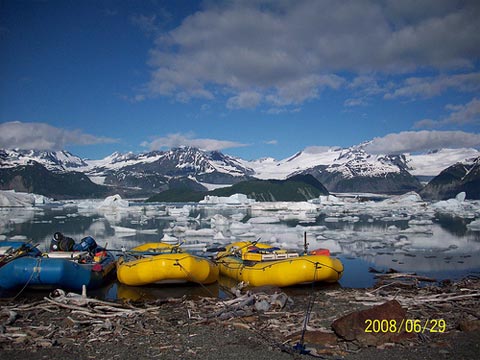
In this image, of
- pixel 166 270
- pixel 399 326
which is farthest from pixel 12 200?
pixel 399 326

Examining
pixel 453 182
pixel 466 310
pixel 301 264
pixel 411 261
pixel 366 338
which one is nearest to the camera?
pixel 366 338

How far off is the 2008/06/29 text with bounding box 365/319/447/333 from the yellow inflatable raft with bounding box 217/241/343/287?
13.4 ft

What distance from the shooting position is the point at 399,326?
19.1 ft

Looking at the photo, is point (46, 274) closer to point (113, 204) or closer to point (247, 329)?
point (247, 329)

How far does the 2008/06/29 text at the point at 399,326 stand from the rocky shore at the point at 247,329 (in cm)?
1

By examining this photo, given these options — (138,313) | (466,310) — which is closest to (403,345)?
(466,310)

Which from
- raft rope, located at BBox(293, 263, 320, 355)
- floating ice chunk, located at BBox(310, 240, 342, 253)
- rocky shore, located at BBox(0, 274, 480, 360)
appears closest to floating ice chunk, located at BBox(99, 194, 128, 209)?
floating ice chunk, located at BBox(310, 240, 342, 253)

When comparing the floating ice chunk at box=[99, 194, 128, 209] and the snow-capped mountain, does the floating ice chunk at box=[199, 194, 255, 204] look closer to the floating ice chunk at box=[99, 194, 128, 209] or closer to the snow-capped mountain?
the floating ice chunk at box=[99, 194, 128, 209]

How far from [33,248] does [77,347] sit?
794cm

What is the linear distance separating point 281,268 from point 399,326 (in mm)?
4591

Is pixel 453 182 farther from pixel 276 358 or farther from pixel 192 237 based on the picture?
pixel 276 358

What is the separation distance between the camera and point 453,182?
593 ft

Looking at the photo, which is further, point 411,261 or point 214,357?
point 411,261

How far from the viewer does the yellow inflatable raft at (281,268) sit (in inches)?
399
